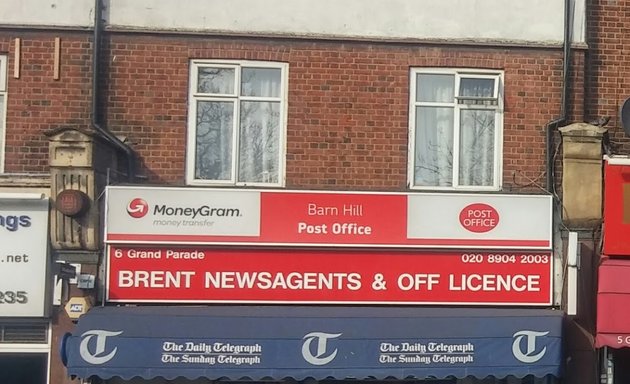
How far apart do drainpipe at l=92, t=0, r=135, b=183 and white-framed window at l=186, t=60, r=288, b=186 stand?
2.43ft

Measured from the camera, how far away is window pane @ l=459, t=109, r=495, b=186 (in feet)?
37.2

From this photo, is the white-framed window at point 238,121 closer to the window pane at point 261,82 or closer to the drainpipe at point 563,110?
the window pane at point 261,82

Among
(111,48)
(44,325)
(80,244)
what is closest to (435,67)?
(111,48)

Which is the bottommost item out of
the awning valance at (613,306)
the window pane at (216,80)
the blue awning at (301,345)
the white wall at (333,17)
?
the blue awning at (301,345)

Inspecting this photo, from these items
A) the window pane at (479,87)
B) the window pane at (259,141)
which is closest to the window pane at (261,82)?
the window pane at (259,141)

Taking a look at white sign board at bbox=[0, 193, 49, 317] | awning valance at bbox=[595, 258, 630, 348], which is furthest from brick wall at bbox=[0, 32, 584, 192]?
awning valance at bbox=[595, 258, 630, 348]

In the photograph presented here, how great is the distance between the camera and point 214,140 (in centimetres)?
1120

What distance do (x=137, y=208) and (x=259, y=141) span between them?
1.71 m

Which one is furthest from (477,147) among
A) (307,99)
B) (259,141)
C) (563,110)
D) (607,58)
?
(259,141)

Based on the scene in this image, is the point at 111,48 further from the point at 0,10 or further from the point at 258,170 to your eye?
the point at 258,170

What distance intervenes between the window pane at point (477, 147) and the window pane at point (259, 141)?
2309mm

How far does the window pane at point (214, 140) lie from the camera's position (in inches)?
439

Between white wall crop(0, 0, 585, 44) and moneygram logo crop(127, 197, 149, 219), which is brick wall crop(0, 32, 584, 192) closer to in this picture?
white wall crop(0, 0, 585, 44)

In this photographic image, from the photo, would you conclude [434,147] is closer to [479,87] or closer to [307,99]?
[479,87]
